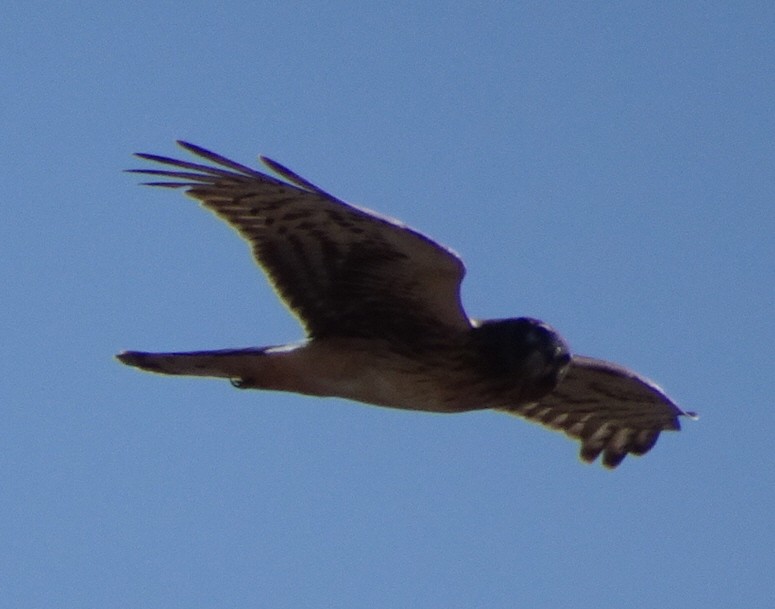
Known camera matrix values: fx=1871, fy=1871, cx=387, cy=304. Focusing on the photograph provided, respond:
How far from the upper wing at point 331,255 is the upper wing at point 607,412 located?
206 cm

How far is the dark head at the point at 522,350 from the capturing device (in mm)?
10484

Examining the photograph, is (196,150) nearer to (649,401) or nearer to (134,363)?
(134,363)

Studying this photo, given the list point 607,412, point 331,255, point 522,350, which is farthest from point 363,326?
point 607,412

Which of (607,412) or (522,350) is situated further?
(607,412)

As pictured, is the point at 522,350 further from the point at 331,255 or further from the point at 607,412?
the point at 607,412

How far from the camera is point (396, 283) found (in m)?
10.4

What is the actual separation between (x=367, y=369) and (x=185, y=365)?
1.05 m

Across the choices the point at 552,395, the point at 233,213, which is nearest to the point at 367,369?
the point at 233,213

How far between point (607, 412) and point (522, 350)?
253 cm

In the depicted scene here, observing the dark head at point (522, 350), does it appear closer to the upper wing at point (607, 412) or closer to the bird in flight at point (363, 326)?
the bird in flight at point (363, 326)

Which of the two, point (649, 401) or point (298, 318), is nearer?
point (298, 318)

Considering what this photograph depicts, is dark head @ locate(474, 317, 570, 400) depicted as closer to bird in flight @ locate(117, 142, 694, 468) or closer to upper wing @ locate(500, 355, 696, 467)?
bird in flight @ locate(117, 142, 694, 468)

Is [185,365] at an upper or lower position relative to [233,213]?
lower

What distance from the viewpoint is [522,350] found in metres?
10.5
